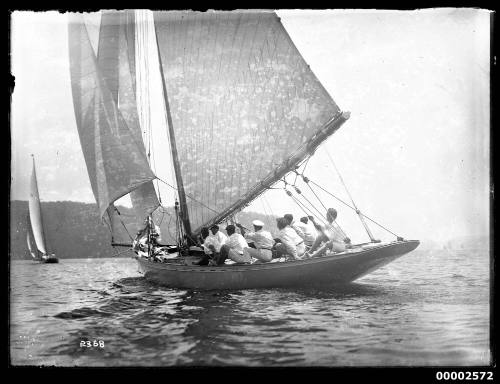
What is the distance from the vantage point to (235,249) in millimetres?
10773

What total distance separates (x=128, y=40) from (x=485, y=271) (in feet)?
27.6

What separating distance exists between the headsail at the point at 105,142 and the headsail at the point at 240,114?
1.58 metres

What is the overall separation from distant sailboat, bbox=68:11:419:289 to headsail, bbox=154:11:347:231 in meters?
0.03

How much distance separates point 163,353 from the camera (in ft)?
19.6

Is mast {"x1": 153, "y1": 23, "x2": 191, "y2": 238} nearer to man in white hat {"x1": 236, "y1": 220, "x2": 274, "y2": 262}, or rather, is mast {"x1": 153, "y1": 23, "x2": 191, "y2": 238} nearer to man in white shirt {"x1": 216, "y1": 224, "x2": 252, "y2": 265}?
man in white shirt {"x1": 216, "y1": 224, "x2": 252, "y2": 265}

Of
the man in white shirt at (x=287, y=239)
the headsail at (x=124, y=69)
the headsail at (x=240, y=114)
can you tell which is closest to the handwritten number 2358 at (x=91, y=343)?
the man in white shirt at (x=287, y=239)

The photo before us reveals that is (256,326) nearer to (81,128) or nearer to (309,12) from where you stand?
(309,12)

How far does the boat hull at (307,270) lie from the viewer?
988 cm

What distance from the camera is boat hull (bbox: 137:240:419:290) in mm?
9875

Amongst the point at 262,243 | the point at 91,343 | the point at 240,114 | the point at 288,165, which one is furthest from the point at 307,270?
the point at 91,343

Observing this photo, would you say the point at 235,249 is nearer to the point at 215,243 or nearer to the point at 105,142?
the point at 215,243

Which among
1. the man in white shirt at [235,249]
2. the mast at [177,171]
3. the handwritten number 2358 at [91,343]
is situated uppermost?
the mast at [177,171]

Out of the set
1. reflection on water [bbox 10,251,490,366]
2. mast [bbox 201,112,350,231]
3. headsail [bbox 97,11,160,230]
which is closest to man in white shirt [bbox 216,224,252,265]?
mast [bbox 201,112,350,231]

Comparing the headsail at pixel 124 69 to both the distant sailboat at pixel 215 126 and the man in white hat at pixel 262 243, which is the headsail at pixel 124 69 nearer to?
the distant sailboat at pixel 215 126
